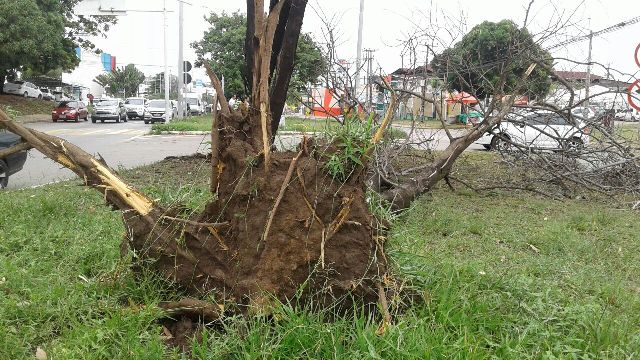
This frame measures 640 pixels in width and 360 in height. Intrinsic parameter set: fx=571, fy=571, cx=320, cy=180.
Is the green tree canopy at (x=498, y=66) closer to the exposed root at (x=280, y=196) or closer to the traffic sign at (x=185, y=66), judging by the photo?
the exposed root at (x=280, y=196)

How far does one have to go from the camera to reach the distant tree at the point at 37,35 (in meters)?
28.6

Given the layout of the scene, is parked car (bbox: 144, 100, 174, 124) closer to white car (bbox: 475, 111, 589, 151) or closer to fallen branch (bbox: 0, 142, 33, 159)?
white car (bbox: 475, 111, 589, 151)

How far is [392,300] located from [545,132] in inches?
246

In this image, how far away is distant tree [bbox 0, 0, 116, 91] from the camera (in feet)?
A: 93.9

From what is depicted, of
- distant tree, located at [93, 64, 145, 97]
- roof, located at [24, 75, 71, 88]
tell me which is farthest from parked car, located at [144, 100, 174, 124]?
distant tree, located at [93, 64, 145, 97]

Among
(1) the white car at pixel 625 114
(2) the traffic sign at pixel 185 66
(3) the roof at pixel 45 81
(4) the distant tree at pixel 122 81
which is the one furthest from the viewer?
(4) the distant tree at pixel 122 81

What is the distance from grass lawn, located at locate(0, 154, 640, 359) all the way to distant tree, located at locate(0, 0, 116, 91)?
1067 inches

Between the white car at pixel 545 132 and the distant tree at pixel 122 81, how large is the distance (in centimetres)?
8071

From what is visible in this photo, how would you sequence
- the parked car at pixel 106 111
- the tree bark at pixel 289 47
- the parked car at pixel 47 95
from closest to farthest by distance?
the tree bark at pixel 289 47 < the parked car at pixel 106 111 < the parked car at pixel 47 95

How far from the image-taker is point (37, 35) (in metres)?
29.8

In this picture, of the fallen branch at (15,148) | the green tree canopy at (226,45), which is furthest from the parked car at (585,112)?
the green tree canopy at (226,45)

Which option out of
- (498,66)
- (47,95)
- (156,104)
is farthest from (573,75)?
Result: (47,95)

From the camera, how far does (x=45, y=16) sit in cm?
3133

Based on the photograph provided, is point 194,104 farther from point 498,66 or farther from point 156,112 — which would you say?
point 498,66
